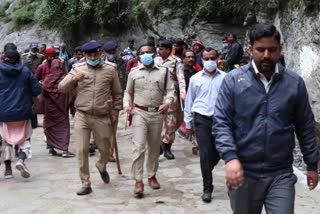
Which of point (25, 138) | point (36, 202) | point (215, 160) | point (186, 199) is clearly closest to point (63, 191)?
point (36, 202)

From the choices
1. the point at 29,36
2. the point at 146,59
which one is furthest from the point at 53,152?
the point at 29,36

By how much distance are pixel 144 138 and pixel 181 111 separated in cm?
264

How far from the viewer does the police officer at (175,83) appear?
8.29 m

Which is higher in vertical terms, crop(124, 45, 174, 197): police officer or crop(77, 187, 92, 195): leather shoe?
crop(124, 45, 174, 197): police officer

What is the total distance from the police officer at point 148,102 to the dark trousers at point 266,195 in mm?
2809

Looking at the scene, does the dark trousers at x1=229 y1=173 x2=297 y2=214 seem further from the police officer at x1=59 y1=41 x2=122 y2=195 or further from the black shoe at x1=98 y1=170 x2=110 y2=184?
the black shoe at x1=98 y1=170 x2=110 y2=184

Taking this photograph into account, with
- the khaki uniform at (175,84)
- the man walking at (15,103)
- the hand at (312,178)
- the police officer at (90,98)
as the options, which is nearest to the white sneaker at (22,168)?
the man walking at (15,103)

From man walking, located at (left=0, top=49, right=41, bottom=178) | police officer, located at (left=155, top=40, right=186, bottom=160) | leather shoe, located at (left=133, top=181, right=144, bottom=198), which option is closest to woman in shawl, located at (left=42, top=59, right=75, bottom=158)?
man walking, located at (left=0, top=49, right=41, bottom=178)

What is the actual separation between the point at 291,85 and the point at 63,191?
4.19 m

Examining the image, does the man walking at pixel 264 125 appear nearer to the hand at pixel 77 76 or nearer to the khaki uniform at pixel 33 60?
the hand at pixel 77 76

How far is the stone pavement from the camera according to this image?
6051 millimetres

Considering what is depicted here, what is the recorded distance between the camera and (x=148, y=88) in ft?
21.6

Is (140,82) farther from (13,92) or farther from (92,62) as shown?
(13,92)

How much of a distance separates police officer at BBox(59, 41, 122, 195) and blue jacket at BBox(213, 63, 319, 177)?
3.15m
